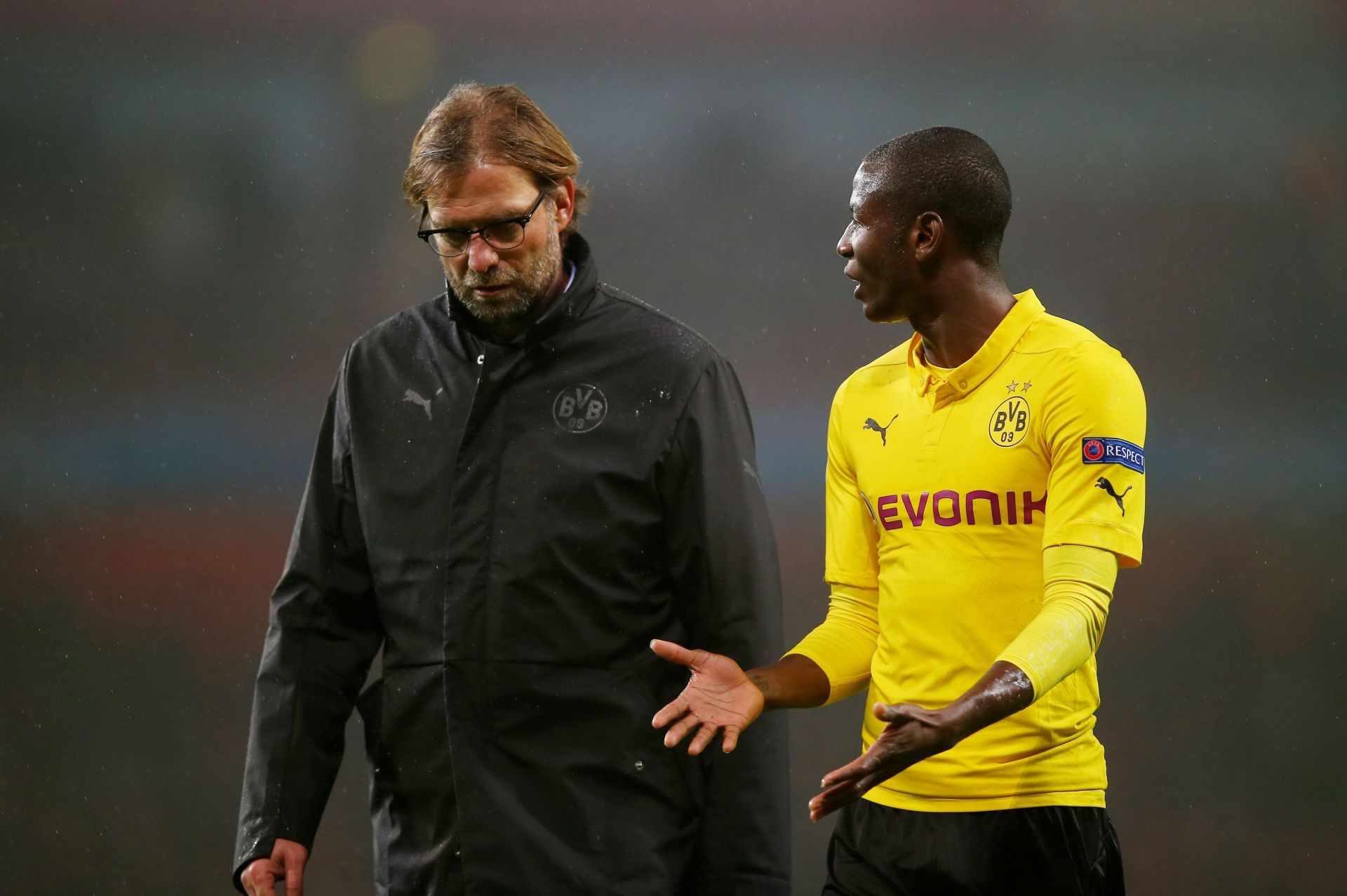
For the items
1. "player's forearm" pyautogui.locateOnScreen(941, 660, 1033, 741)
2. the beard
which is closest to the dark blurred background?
the beard

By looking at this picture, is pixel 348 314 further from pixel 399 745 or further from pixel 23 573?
pixel 399 745

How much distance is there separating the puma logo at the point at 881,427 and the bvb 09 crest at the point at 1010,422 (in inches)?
6.0

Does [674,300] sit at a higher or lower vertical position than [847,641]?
higher

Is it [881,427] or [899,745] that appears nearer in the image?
[899,745]

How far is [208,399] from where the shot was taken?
3705 millimetres

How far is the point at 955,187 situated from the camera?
1832 mm

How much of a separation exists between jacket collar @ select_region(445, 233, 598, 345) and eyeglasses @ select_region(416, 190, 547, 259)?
0.30 feet

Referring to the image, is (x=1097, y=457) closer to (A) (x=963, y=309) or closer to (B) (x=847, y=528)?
(A) (x=963, y=309)

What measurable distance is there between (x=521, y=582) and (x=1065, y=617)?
0.76m

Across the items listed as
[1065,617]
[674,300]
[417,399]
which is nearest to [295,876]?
[417,399]

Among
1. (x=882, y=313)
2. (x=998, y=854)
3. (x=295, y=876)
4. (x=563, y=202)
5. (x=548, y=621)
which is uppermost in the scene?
(x=563, y=202)

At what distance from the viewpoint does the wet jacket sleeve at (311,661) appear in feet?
6.91

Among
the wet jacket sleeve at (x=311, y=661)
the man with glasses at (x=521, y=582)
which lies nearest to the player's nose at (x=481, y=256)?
the man with glasses at (x=521, y=582)

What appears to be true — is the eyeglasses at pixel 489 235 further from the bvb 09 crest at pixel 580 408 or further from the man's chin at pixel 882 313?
the man's chin at pixel 882 313
